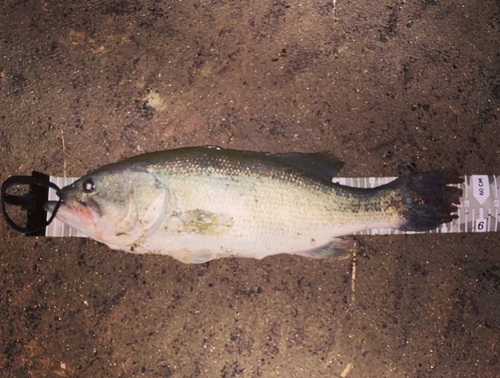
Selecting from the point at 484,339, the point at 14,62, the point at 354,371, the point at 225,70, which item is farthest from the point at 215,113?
the point at 484,339

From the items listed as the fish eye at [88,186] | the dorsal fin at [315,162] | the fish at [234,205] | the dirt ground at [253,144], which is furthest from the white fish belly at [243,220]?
the fish eye at [88,186]

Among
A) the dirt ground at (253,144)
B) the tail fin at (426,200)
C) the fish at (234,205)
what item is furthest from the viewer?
the dirt ground at (253,144)

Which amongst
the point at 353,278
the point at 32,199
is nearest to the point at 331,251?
the point at 353,278

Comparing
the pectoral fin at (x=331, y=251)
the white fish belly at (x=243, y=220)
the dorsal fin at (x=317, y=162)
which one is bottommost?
the pectoral fin at (x=331, y=251)

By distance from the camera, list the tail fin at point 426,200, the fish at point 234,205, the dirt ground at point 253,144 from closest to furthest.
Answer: the fish at point 234,205, the tail fin at point 426,200, the dirt ground at point 253,144

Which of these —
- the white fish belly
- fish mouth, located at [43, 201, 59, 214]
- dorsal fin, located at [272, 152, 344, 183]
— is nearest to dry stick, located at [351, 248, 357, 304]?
the white fish belly

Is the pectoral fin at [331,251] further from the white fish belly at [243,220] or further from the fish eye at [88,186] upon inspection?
the fish eye at [88,186]

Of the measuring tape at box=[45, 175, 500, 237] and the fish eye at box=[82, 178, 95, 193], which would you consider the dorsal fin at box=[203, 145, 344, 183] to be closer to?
the measuring tape at box=[45, 175, 500, 237]
